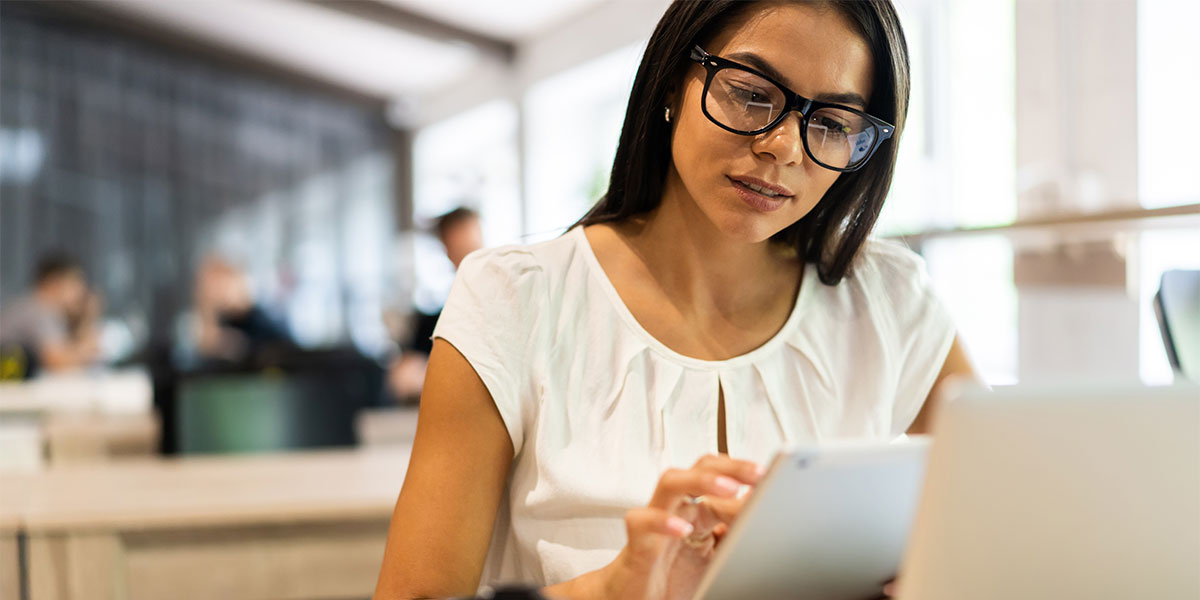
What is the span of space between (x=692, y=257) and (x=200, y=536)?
0.87 meters

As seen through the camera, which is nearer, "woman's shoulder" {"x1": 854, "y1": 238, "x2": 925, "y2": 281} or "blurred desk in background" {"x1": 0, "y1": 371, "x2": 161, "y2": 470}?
"woman's shoulder" {"x1": 854, "y1": 238, "x2": 925, "y2": 281}

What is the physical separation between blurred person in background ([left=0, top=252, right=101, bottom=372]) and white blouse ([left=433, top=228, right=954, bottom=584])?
207 inches

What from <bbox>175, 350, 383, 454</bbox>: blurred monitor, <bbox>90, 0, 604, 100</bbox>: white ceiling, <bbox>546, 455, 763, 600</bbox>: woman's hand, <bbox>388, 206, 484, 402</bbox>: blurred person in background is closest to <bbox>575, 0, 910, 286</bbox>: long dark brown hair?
<bbox>546, 455, 763, 600</bbox>: woman's hand

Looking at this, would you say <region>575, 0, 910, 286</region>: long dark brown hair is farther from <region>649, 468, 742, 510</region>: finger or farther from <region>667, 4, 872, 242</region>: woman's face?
<region>649, 468, 742, 510</region>: finger

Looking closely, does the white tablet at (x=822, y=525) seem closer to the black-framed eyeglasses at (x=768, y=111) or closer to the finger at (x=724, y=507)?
the finger at (x=724, y=507)

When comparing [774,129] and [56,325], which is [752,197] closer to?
[774,129]

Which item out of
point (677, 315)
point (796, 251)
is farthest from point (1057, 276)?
point (677, 315)

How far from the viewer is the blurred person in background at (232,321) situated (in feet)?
18.1

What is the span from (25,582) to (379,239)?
351 inches

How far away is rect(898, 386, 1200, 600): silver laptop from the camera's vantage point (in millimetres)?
586

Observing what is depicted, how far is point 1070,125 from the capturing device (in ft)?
10.6

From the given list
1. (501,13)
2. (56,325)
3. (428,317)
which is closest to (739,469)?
(428,317)

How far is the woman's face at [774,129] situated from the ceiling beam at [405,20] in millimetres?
6979

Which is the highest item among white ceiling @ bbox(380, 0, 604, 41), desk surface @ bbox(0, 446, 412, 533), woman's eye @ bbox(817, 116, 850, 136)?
white ceiling @ bbox(380, 0, 604, 41)
